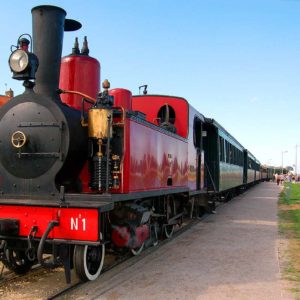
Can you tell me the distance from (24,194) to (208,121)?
24.8ft

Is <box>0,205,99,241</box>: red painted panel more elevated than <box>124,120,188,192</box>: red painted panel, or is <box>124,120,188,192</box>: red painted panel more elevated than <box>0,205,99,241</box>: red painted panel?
<box>124,120,188,192</box>: red painted panel

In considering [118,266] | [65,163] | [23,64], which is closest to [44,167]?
[65,163]

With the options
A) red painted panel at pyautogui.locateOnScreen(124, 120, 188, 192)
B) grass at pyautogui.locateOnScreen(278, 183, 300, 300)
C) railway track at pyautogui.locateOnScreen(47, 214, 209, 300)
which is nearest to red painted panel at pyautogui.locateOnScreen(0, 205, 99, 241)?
railway track at pyautogui.locateOnScreen(47, 214, 209, 300)

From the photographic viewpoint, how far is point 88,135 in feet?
17.1

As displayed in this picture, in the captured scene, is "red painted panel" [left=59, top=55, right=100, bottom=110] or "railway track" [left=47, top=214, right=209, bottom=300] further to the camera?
"red painted panel" [left=59, top=55, right=100, bottom=110]

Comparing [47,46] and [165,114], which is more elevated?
[47,46]

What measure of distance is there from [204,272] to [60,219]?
2.22m

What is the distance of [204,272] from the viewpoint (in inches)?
224

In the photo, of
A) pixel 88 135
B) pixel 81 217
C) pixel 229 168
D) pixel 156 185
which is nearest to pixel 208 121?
pixel 229 168

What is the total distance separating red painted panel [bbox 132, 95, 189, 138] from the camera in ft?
28.1

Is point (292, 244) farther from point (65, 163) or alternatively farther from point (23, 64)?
point (23, 64)

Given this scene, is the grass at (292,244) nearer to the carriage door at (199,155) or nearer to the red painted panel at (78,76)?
the carriage door at (199,155)

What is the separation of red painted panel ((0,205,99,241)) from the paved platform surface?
2.33 ft

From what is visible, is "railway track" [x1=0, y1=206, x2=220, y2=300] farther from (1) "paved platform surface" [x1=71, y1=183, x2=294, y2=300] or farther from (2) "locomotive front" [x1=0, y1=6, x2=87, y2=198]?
(2) "locomotive front" [x1=0, y1=6, x2=87, y2=198]
